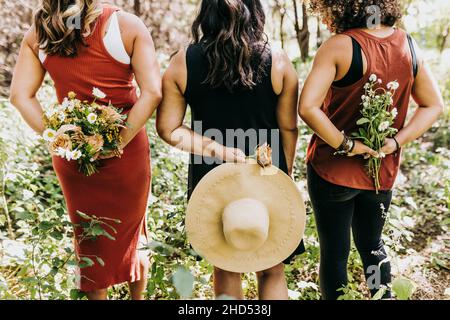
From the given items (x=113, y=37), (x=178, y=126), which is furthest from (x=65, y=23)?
(x=178, y=126)

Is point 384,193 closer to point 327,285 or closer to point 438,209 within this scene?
point 327,285

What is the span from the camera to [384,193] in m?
2.46

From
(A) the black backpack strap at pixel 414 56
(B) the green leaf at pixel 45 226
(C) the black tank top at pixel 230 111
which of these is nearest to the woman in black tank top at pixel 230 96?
(C) the black tank top at pixel 230 111

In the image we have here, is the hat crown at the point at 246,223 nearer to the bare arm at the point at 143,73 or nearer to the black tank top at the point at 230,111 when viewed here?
the black tank top at the point at 230,111

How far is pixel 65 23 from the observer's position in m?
2.22

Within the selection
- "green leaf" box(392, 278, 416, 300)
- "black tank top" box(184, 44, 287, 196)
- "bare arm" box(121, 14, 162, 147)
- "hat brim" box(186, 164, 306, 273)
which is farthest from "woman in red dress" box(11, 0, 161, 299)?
"green leaf" box(392, 278, 416, 300)

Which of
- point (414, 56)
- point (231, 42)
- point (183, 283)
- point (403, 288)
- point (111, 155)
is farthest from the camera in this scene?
point (111, 155)

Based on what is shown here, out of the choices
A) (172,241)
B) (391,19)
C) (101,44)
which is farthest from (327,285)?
(101,44)

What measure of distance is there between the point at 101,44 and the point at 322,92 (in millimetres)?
1027

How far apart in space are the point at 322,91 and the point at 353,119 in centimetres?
26

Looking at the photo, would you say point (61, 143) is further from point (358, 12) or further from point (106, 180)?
point (358, 12)

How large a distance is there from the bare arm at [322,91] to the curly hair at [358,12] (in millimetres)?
118

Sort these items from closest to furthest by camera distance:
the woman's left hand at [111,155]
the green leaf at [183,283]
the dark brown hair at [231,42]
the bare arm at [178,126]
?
the green leaf at [183,283] < the dark brown hair at [231,42] < the bare arm at [178,126] < the woman's left hand at [111,155]

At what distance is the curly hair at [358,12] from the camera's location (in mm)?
2201
